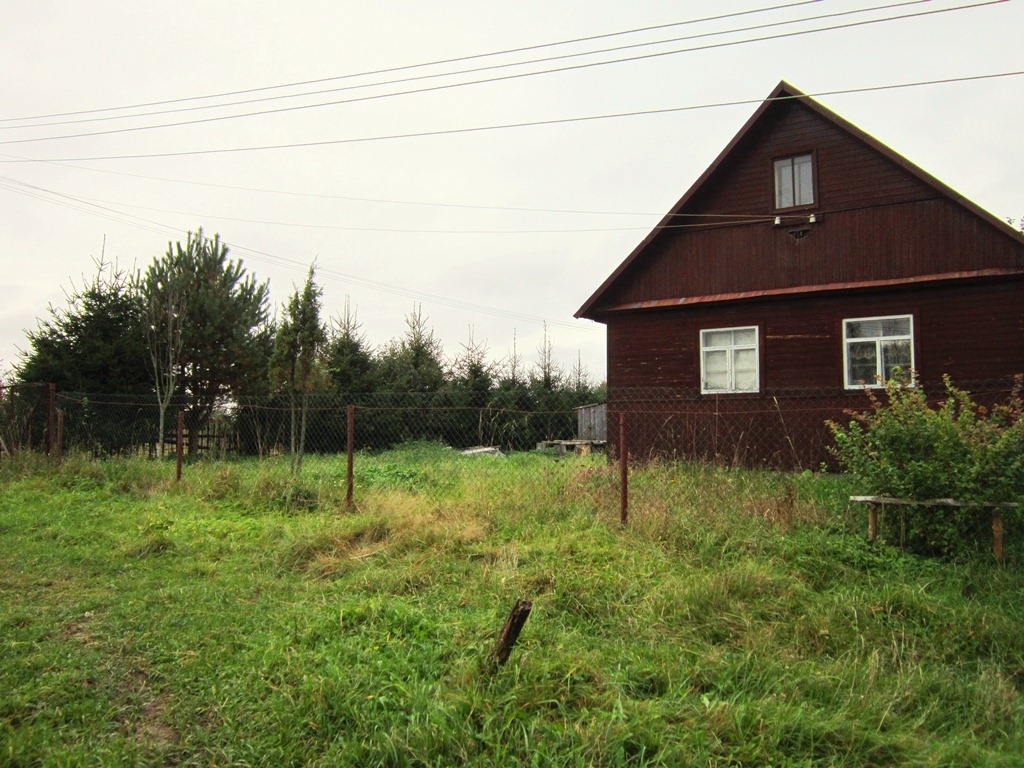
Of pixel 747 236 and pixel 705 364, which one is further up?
pixel 747 236

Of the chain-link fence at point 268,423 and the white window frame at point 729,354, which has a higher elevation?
the white window frame at point 729,354

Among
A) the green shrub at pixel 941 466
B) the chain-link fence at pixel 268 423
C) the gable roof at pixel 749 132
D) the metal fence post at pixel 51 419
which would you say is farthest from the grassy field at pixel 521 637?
the gable roof at pixel 749 132

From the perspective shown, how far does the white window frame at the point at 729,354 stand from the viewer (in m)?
12.7

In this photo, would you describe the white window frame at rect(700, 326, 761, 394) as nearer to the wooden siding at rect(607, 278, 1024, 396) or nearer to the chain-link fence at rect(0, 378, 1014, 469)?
the wooden siding at rect(607, 278, 1024, 396)

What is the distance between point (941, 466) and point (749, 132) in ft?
27.0

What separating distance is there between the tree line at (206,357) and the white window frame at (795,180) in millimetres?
9258

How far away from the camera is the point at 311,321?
12.2 meters

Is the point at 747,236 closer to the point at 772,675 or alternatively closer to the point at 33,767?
the point at 772,675

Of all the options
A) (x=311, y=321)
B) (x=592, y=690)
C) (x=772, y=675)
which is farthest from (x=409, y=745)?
(x=311, y=321)

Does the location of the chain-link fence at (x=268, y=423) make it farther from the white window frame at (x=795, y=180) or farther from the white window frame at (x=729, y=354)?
the white window frame at (x=795, y=180)

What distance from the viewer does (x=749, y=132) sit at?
12.8m

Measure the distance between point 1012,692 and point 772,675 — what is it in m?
1.35

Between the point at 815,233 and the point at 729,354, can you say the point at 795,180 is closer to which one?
the point at 815,233

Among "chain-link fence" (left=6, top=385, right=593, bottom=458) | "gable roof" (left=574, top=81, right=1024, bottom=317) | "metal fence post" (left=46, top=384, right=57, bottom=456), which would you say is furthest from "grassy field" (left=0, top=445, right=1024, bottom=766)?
"gable roof" (left=574, top=81, right=1024, bottom=317)
